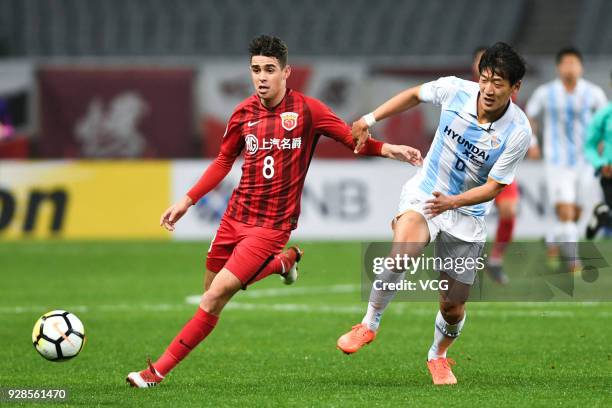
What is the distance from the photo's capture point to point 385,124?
71.3ft

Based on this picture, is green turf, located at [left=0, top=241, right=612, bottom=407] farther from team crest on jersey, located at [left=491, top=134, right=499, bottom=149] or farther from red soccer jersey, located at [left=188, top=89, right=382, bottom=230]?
team crest on jersey, located at [left=491, top=134, right=499, bottom=149]

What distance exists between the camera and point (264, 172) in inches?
259

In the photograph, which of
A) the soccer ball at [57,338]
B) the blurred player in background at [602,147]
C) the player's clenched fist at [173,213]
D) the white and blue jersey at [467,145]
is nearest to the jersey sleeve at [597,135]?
the blurred player in background at [602,147]

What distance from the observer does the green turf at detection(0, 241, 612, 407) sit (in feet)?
20.4

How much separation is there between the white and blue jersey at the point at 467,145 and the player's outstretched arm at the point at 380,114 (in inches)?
2.4

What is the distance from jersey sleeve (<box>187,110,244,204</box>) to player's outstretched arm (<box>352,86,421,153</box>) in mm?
731

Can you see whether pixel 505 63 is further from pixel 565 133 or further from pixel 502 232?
pixel 565 133

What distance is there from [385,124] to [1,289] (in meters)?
11.2

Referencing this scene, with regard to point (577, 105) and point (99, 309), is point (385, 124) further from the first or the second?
point (99, 309)

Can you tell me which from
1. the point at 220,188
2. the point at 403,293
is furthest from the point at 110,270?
the point at 403,293

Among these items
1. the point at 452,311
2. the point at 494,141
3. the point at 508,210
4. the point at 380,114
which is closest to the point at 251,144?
the point at 380,114

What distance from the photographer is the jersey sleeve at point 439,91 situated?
6.46 metres

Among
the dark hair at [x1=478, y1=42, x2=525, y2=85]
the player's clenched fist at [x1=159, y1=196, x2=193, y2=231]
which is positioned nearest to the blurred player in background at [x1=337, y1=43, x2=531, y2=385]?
the dark hair at [x1=478, y1=42, x2=525, y2=85]

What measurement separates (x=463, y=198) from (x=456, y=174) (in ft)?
1.30
